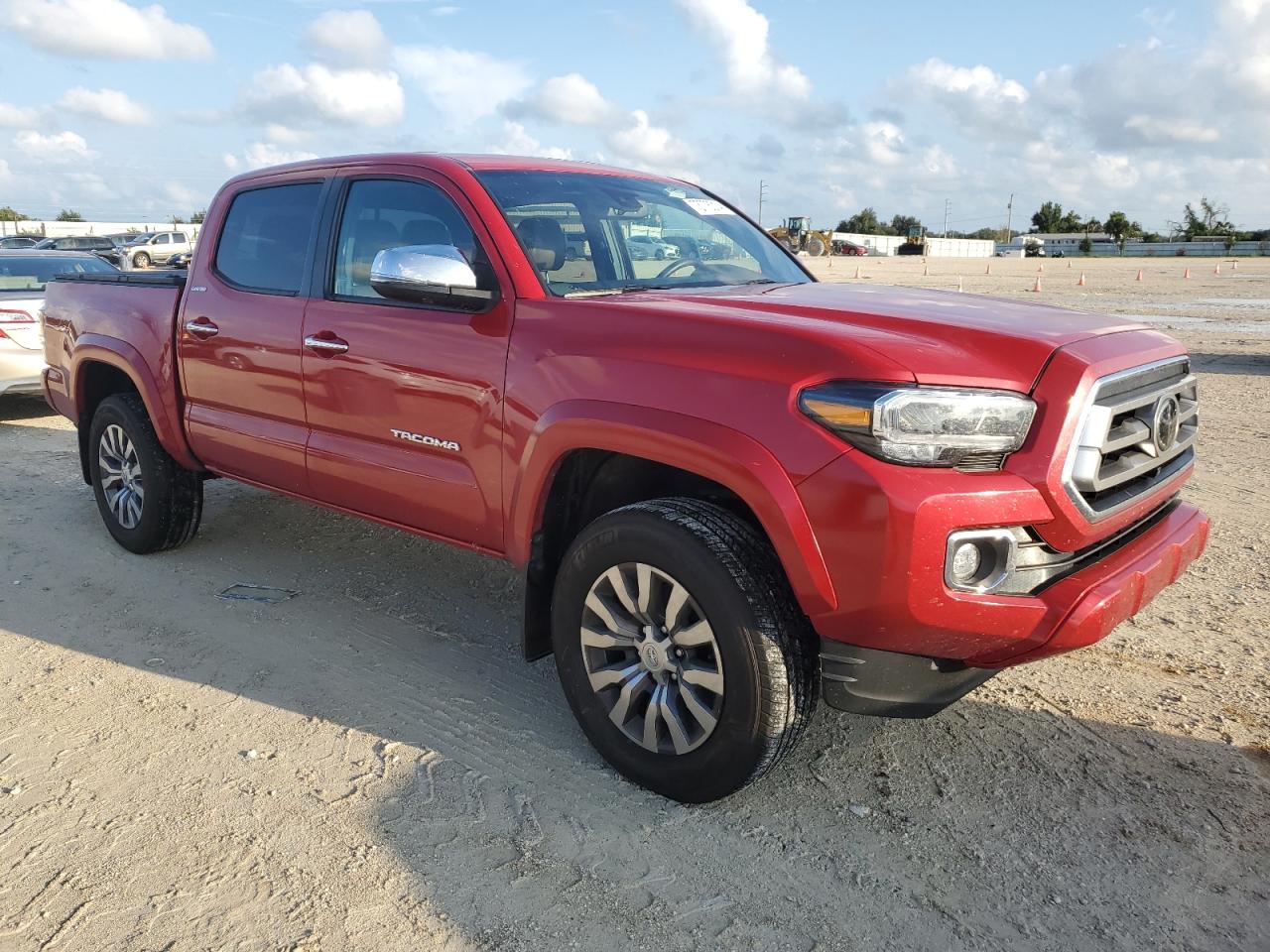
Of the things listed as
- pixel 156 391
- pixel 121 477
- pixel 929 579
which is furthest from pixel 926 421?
pixel 121 477

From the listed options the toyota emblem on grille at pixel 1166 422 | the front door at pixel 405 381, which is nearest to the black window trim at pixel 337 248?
the front door at pixel 405 381

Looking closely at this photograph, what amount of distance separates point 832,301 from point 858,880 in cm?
179

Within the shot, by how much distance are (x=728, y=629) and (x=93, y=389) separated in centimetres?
456

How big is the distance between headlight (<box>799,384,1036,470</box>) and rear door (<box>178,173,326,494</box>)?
8.20 ft

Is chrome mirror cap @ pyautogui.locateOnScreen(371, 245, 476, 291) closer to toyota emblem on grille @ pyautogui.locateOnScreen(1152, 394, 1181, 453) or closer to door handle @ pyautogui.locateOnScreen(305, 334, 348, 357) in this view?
door handle @ pyautogui.locateOnScreen(305, 334, 348, 357)

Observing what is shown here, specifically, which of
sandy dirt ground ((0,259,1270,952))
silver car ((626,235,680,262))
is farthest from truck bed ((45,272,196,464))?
silver car ((626,235,680,262))

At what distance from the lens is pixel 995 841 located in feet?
9.41

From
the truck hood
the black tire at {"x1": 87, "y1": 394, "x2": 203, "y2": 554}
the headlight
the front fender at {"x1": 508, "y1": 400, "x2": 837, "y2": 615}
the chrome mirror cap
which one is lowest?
the black tire at {"x1": 87, "y1": 394, "x2": 203, "y2": 554}

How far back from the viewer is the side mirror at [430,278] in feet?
10.8

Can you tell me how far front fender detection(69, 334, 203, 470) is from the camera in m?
4.95

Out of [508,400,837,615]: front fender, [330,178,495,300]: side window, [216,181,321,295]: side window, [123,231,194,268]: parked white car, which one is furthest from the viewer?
[123,231,194,268]: parked white car

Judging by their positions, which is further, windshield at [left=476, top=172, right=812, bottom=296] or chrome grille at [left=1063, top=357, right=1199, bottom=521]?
windshield at [left=476, top=172, right=812, bottom=296]

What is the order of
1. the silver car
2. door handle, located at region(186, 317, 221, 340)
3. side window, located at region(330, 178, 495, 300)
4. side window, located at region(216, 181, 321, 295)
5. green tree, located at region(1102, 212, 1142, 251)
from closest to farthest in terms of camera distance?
side window, located at region(330, 178, 495, 300) → the silver car → side window, located at region(216, 181, 321, 295) → door handle, located at region(186, 317, 221, 340) → green tree, located at region(1102, 212, 1142, 251)

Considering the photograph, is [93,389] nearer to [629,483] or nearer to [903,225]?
[629,483]
